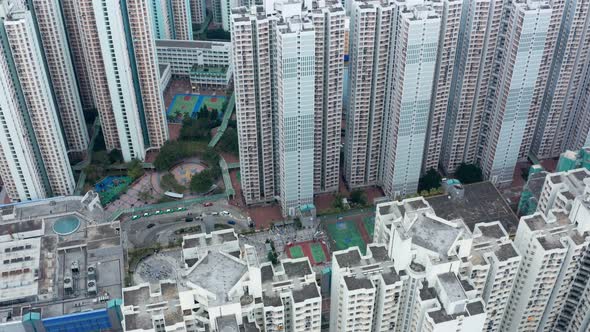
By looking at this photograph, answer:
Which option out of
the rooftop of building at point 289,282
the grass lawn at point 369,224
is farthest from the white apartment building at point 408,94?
the rooftop of building at point 289,282

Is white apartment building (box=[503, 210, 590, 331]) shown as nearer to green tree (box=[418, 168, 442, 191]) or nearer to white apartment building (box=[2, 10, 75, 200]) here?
green tree (box=[418, 168, 442, 191])

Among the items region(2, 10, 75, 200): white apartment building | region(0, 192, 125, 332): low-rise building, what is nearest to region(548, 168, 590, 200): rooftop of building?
region(0, 192, 125, 332): low-rise building

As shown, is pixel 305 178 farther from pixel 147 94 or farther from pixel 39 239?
pixel 39 239

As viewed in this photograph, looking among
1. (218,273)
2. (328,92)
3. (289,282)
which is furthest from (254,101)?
(218,273)

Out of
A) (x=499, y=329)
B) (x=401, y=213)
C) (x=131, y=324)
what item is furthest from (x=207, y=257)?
(x=499, y=329)

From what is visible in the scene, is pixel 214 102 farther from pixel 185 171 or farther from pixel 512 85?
pixel 512 85

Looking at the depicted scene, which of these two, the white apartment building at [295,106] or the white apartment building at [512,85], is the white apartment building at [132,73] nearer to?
the white apartment building at [295,106]
